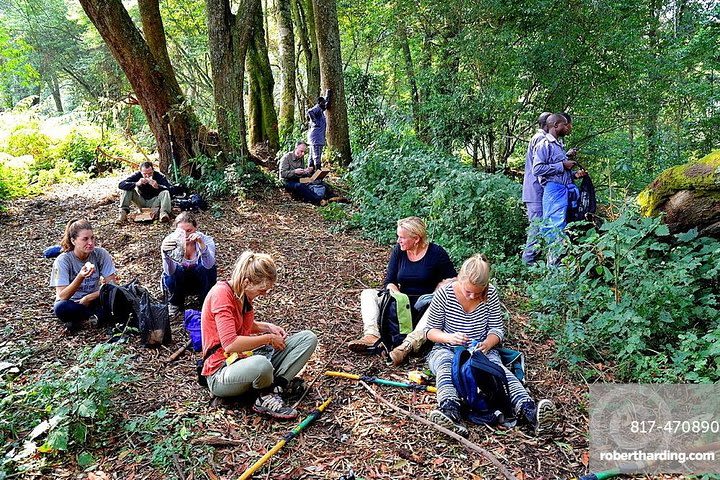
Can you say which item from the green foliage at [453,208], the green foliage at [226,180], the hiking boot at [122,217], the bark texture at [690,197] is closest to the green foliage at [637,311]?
the bark texture at [690,197]

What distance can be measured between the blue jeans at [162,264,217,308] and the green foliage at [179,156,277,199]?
12.9 ft

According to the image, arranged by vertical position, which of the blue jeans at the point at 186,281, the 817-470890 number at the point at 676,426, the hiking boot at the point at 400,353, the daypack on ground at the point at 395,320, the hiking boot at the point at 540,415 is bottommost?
the 817-470890 number at the point at 676,426

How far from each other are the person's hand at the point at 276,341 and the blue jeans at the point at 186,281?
174 cm

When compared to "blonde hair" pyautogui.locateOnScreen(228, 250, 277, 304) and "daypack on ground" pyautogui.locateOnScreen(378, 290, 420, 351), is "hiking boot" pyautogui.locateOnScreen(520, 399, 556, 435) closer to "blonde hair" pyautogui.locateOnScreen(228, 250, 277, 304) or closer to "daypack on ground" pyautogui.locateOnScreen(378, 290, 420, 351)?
"daypack on ground" pyautogui.locateOnScreen(378, 290, 420, 351)

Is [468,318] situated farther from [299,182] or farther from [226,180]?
[226,180]

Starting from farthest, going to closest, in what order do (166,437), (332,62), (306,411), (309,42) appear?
(309,42), (332,62), (306,411), (166,437)

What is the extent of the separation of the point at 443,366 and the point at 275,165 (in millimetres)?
8755

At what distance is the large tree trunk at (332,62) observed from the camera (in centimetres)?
1064

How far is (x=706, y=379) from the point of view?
10.6 feet

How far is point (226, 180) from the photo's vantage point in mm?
8953

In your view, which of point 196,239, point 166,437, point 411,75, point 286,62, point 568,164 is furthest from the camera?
point 286,62

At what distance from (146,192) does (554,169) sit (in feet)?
20.2

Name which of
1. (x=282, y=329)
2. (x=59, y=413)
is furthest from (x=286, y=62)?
(x=59, y=413)

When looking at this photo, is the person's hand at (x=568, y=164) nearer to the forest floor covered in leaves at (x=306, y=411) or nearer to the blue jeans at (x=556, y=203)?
the blue jeans at (x=556, y=203)
